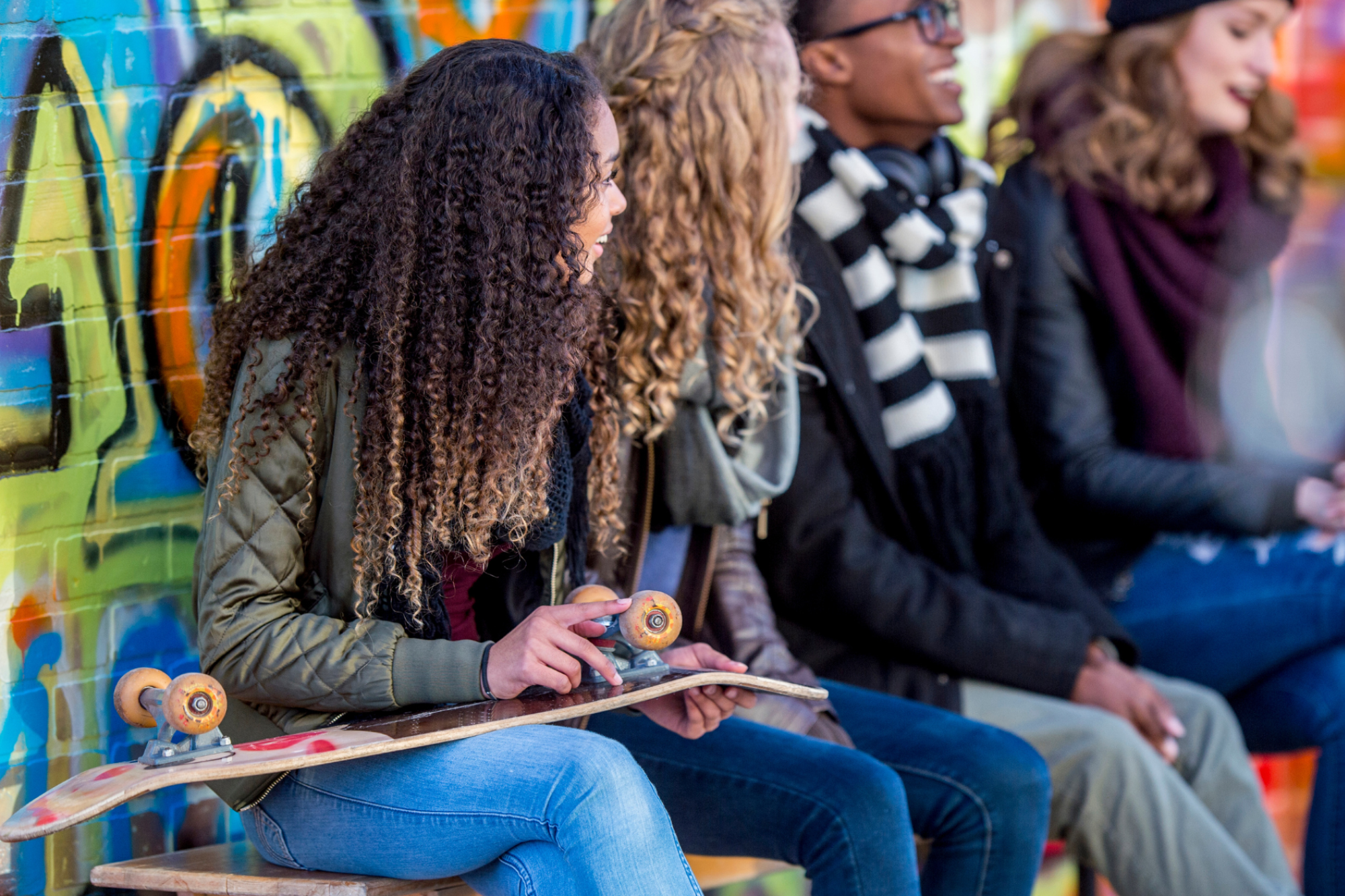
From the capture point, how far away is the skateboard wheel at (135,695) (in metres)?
1.64

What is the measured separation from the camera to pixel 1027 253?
3.14 m

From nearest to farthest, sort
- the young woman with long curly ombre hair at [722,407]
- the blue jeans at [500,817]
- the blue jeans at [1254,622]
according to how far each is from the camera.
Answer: the blue jeans at [500,817], the young woman with long curly ombre hair at [722,407], the blue jeans at [1254,622]

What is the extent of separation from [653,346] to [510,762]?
0.76 metres

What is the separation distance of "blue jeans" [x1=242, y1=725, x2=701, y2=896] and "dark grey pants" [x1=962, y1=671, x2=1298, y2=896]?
1025 millimetres

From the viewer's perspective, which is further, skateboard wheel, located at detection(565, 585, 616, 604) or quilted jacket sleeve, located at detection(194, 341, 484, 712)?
skateboard wheel, located at detection(565, 585, 616, 604)

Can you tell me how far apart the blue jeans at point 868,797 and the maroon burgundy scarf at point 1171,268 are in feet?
3.59

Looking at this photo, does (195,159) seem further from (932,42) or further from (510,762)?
(932,42)

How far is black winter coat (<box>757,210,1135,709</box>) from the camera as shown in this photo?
2.52 m

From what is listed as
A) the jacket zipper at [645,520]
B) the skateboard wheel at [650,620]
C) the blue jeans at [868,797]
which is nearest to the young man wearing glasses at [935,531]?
the blue jeans at [868,797]

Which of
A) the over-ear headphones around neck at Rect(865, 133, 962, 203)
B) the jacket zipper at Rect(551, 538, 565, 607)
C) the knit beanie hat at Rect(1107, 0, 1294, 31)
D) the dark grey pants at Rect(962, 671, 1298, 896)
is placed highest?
the knit beanie hat at Rect(1107, 0, 1294, 31)

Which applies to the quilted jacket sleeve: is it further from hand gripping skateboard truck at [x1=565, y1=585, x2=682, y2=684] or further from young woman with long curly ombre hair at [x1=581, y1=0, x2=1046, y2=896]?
young woman with long curly ombre hair at [x1=581, y1=0, x2=1046, y2=896]

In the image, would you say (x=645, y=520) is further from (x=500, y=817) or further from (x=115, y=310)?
(x=115, y=310)

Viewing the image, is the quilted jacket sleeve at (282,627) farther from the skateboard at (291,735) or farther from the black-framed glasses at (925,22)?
the black-framed glasses at (925,22)

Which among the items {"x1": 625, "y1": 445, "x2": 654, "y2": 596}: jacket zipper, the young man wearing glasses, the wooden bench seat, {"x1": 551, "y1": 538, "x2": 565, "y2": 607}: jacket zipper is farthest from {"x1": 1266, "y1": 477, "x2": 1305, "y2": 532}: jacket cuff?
the wooden bench seat
